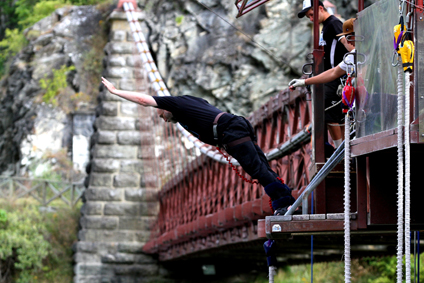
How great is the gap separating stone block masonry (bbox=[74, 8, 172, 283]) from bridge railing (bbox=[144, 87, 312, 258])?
1.54 m

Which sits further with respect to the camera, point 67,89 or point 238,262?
point 67,89

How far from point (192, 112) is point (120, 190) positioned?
42.6ft

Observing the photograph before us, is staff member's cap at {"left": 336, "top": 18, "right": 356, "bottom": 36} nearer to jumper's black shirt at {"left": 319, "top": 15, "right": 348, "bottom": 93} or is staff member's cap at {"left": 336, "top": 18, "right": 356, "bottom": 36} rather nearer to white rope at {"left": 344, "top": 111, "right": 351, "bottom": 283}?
jumper's black shirt at {"left": 319, "top": 15, "right": 348, "bottom": 93}

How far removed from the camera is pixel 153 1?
2766cm

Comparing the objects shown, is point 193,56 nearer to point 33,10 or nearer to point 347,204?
point 33,10

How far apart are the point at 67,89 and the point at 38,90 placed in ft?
3.84

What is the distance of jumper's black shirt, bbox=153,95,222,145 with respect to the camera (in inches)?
218

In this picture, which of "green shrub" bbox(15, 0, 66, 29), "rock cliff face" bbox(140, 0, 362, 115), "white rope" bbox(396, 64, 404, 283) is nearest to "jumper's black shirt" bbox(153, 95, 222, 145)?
"white rope" bbox(396, 64, 404, 283)

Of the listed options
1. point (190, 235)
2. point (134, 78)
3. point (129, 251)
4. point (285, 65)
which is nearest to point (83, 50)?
point (285, 65)

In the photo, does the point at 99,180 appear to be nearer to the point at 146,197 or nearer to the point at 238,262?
the point at 146,197

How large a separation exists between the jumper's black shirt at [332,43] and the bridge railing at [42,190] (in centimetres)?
1497

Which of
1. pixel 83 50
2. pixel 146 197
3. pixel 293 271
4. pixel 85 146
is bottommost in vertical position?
pixel 293 271

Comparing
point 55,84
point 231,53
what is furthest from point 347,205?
point 55,84

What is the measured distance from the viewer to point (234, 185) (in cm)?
1068
